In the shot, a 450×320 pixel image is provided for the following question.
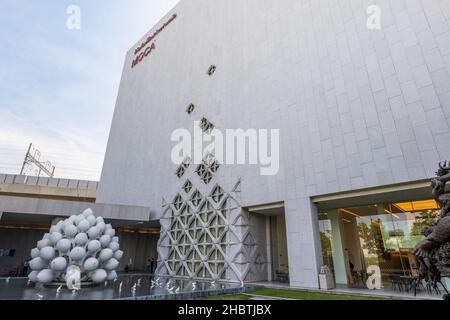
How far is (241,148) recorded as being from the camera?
1844 cm

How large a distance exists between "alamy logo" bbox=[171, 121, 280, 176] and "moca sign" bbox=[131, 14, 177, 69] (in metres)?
17.3

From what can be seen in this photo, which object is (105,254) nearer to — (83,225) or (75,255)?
(75,255)

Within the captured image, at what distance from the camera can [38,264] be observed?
1280cm

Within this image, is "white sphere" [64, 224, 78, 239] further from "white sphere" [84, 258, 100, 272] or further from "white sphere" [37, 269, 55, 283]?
"white sphere" [37, 269, 55, 283]

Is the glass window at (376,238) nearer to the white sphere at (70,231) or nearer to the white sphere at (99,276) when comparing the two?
the white sphere at (99,276)

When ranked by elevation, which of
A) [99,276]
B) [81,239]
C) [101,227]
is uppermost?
Answer: [101,227]

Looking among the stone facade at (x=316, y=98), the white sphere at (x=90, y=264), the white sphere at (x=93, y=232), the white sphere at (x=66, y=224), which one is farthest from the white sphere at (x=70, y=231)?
the stone facade at (x=316, y=98)

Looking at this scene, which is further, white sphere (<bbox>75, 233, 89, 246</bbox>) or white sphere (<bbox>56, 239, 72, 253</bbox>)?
white sphere (<bbox>75, 233, 89, 246</bbox>)

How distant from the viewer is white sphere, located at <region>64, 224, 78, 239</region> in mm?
13148

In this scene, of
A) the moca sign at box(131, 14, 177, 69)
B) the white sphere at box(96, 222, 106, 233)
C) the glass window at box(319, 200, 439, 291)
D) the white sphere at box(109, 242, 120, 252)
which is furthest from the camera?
the moca sign at box(131, 14, 177, 69)

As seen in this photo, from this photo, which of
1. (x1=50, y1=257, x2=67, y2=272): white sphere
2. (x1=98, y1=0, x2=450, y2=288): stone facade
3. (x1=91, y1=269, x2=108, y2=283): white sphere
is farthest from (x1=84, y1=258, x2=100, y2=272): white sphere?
(x1=98, y1=0, x2=450, y2=288): stone facade

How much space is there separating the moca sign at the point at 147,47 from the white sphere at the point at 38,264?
2918 centimetres

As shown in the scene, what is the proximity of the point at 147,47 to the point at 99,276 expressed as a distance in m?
31.9

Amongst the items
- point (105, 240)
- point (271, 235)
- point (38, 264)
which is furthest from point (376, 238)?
point (38, 264)
